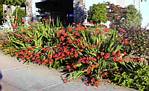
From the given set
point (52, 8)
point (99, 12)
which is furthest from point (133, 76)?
point (52, 8)

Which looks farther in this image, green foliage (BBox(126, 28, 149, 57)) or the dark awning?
the dark awning

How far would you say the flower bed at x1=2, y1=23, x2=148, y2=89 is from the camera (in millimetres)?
7363

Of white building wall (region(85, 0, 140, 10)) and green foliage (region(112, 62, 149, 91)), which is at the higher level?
white building wall (region(85, 0, 140, 10))

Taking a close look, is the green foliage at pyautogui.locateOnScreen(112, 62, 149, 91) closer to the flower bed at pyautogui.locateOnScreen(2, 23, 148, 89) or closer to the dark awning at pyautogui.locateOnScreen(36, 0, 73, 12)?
the flower bed at pyautogui.locateOnScreen(2, 23, 148, 89)

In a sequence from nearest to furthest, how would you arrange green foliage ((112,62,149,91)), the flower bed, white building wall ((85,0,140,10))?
1. green foliage ((112,62,149,91))
2. the flower bed
3. white building wall ((85,0,140,10))

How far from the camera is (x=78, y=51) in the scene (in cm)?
774

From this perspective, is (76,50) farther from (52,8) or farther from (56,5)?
(56,5)

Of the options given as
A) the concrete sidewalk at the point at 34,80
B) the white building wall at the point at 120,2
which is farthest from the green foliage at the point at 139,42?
the white building wall at the point at 120,2

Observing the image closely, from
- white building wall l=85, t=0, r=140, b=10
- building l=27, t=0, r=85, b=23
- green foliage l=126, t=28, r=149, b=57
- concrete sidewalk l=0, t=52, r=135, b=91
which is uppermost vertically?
white building wall l=85, t=0, r=140, b=10

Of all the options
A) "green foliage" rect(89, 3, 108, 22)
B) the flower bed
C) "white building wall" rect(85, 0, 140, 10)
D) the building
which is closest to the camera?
the flower bed

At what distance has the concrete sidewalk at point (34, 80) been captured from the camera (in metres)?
6.86

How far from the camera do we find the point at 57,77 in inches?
303

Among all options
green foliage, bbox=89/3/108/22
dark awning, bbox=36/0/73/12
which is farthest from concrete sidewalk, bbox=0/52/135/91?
dark awning, bbox=36/0/73/12

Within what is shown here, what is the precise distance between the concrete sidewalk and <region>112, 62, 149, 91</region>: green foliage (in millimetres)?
206
